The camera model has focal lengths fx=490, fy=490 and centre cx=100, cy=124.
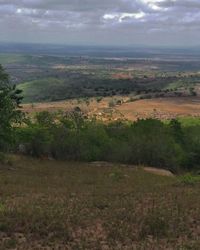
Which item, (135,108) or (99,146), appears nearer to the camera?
(99,146)

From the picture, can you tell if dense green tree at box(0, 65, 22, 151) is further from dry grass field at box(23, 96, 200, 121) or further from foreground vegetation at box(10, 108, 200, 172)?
dry grass field at box(23, 96, 200, 121)

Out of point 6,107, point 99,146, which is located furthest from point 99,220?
point 99,146

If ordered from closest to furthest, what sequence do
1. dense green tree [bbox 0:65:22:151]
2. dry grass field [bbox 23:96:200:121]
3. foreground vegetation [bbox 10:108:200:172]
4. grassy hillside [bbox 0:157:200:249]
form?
grassy hillside [bbox 0:157:200:249] < dense green tree [bbox 0:65:22:151] < foreground vegetation [bbox 10:108:200:172] < dry grass field [bbox 23:96:200:121]

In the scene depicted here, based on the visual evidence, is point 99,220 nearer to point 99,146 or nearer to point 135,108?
point 99,146

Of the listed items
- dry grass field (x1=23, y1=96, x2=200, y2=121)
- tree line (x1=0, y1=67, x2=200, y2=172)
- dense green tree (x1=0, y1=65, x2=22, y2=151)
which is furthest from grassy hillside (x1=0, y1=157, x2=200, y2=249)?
dry grass field (x1=23, y1=96, x2=200, y2=121)

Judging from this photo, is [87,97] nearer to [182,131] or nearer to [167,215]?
[182,131]

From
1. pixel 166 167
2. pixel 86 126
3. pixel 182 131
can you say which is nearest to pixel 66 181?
pixel 166 167

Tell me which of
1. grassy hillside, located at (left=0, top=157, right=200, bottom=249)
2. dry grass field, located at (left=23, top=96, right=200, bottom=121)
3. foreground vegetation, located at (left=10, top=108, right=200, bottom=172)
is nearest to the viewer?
grassy hillside, located at (left=0, top=157, right=200, bottom=249)

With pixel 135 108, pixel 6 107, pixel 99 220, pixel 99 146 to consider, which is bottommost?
pixel 135 108
